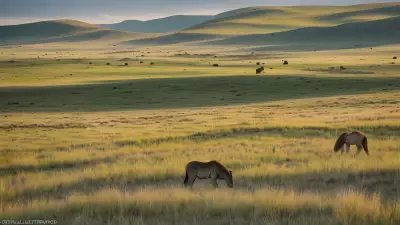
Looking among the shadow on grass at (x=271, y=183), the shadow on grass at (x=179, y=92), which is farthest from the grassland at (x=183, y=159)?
the shadow on grass at (x=179, y=92)

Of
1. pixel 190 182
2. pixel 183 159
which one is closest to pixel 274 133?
pixel 183 159

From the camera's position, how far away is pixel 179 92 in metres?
58.4

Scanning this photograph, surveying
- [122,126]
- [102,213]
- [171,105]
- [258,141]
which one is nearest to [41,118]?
[122,126]

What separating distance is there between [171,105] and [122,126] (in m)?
16.7

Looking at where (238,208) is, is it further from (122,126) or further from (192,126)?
(122,126)

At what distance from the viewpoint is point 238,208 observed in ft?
30.1

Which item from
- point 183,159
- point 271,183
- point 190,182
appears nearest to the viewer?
point 190,182

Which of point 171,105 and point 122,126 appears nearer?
point 122,126

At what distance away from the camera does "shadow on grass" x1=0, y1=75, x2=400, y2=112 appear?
49.0 meters

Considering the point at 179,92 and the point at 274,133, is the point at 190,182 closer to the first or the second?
the point at 274,133

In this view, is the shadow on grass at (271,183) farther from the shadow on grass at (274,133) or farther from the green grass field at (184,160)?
the shadow on grass at (274,133)

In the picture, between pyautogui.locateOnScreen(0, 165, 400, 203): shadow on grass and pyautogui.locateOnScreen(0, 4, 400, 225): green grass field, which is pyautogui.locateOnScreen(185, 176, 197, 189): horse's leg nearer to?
pyautogui.locateOnScreen(0, 4, 400, 225): green grass field

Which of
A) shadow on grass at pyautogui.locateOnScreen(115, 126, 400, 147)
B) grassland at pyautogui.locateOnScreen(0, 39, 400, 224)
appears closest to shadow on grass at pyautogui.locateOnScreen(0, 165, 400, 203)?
grassland at pyautogui.locateOnScreen(0, 39, 400, 224)

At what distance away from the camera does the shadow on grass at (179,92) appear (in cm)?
4903
